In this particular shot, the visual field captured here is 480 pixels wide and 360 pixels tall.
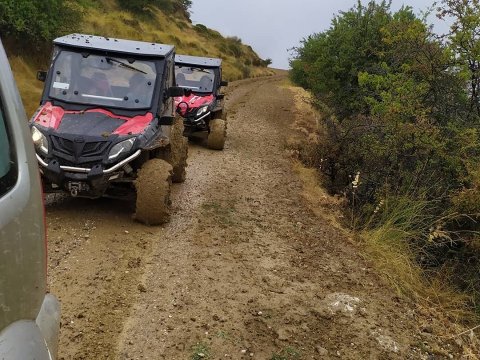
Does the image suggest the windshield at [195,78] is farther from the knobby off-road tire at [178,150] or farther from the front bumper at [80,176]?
the front bumper at [80,176]

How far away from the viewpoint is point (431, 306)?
5289 millimetres

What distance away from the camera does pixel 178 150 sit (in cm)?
777

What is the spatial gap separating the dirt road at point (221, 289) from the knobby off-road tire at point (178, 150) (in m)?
0.67

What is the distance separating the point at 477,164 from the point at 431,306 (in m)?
3.22

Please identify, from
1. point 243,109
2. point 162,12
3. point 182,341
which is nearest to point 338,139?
point 182,341

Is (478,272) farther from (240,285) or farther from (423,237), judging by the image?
(240,285)

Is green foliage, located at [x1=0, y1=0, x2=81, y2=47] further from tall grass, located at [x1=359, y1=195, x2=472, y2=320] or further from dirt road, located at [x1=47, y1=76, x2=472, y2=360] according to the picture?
tall grass, located at [x1=359, y1=195, x2=472, y2=320]

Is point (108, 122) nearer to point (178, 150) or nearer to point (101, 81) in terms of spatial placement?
point (101, 81)

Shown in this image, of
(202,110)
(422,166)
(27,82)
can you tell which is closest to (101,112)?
(422,166)

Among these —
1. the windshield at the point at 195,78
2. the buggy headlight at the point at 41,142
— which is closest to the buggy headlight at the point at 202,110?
the windshield at the point at 195,78

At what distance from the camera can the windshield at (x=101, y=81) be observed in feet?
21.1

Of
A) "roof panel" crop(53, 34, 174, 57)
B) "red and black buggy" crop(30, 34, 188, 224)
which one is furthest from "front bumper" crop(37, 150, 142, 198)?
"roof panel" crop(53, 34, 174, 57)

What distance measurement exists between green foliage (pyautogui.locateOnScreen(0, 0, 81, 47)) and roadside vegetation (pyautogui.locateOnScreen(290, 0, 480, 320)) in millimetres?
8697

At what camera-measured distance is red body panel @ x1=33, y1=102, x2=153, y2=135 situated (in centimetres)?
592
